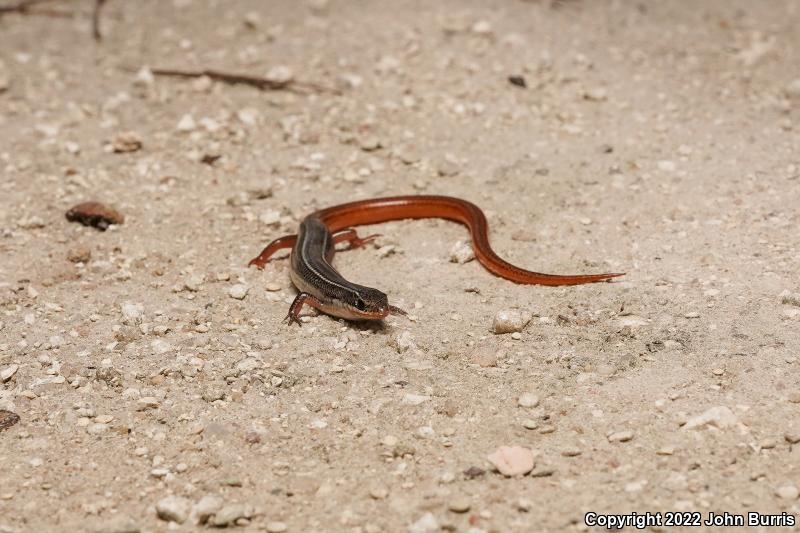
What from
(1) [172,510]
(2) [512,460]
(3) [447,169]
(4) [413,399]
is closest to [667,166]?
(3) [447,169]

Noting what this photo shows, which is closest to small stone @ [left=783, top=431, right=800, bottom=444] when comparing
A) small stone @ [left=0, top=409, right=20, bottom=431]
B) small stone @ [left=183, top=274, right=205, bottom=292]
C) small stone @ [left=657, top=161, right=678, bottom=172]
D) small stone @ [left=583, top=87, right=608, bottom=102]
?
small stone @ [left=657, top=161, right=678, bottom=172]

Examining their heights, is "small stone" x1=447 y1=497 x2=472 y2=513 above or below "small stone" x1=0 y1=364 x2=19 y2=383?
above

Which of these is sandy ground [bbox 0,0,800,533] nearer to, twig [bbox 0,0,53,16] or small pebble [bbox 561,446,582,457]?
small pebble [bbox 561,446,582,457]

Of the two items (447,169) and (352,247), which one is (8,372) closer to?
(352,247)

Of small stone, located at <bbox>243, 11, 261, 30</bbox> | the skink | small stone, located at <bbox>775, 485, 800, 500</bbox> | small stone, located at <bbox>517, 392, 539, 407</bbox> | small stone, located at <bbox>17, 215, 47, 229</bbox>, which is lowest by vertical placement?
small stone, located at <bbox>17, 215, 47, 229</bbox>

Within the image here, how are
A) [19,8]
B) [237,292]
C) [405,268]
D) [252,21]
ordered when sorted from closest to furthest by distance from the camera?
[237,292]
[405,268]
[252,21]
[19,8]

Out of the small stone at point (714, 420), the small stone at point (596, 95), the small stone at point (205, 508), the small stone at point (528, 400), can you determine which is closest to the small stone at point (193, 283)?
the small stone at point (205, 508)
